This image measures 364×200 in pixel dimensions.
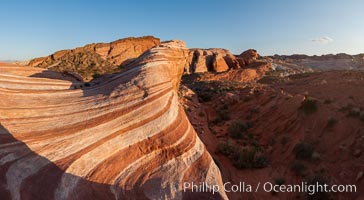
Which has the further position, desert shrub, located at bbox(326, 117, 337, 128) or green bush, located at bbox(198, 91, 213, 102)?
green bush, located at bbox(198, 91, 213, 102)

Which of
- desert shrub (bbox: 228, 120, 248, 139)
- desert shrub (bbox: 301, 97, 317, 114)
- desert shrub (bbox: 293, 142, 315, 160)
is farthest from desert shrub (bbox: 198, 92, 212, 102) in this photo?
desert shrub (bbox: 293, 142, 315, 160)

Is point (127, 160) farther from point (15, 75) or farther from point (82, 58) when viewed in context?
point (82, 58)

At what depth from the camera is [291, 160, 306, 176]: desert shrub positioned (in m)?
8.90

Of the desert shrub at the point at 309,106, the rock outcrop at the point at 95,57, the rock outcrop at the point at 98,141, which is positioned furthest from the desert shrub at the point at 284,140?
the rock outcrop at the point at 95,57

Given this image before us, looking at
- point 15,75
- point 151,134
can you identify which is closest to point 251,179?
point 151,134

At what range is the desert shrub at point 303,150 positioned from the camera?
979cm

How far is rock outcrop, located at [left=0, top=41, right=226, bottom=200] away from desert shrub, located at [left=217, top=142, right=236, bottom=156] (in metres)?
5.02

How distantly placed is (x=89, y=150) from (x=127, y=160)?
71 centimetres

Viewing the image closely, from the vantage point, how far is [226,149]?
35.8 ft

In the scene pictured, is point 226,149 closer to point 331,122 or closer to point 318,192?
point 318,192

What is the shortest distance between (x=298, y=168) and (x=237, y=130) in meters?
4.55

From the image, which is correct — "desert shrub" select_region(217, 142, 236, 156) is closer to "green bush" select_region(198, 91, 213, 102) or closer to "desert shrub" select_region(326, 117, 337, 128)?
"desert shrub" select_region(326, 117, 337, 128)

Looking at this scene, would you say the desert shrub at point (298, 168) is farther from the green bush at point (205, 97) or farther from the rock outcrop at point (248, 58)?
the rock outcrop at point (248, 58)

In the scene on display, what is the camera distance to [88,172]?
170 inches
